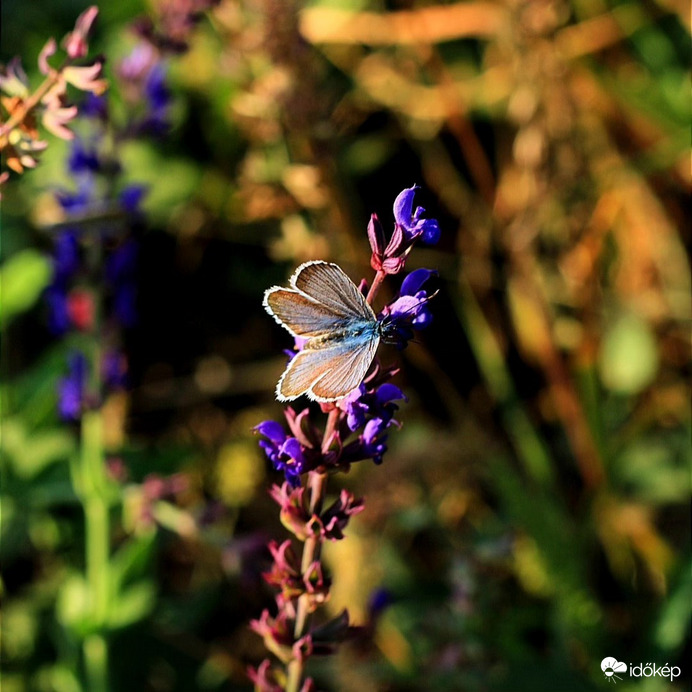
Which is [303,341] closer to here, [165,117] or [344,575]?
[165,117]

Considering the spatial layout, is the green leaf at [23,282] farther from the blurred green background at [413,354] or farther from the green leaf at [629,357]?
the green leaf at [629,357]

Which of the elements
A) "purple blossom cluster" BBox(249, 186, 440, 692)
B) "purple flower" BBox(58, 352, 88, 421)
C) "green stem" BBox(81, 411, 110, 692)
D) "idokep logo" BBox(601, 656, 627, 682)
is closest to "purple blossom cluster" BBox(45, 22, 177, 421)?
"purple flower" BBox(58, 352, 88, 421)

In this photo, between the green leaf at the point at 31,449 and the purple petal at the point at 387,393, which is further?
the green leaf at the point at 31,449

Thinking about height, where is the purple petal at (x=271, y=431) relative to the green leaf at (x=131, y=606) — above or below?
above

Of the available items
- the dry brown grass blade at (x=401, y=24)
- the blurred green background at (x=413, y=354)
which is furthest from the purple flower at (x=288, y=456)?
the dry brown grass blade at (x=401, y=24)

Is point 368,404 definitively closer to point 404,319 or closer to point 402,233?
point 404,319

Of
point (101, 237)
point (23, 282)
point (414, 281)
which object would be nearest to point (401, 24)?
point (101, 237)

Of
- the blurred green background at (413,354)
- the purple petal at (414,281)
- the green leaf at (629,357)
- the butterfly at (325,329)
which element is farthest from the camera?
the green leaf at (629,357)

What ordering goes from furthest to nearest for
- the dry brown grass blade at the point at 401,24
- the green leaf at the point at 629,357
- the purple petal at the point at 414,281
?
1. the dry brown grass blade at the point at 401,24
2. the green leaf at the point at 629,357
3. the purple petal at the point at 414,281
